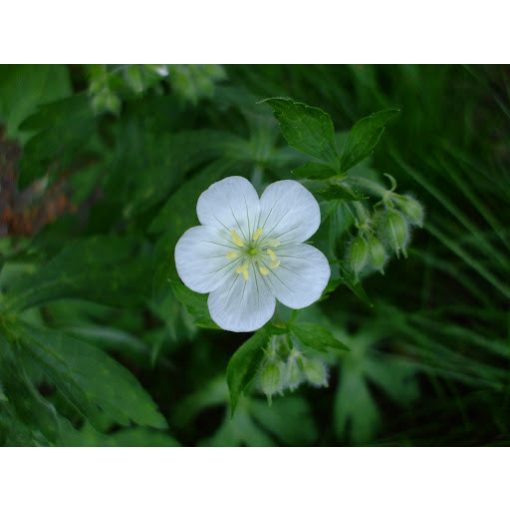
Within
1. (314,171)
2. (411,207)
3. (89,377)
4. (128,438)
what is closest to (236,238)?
(314,171)

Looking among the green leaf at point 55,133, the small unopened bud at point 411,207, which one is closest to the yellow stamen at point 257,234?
the small unopened bud at point 411,207

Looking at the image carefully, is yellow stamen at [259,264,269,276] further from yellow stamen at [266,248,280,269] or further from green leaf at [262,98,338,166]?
green leaf at [262,98,338,166]

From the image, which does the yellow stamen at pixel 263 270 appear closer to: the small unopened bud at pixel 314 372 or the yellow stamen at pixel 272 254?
the yellow stamen at pixel 272 254

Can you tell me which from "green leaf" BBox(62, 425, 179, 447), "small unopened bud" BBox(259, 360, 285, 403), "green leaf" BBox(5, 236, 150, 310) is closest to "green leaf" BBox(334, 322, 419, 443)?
"green leaf" BBox(62, 425, 179, 447)

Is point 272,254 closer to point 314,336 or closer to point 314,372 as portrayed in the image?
point 314,336

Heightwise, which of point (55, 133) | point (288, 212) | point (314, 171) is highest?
point (55, 133)

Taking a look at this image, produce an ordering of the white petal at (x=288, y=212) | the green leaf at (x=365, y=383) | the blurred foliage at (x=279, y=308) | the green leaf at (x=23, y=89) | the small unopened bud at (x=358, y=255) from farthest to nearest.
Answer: the green leaf at (x=365, y=383) → the green leaf at (x=23, y=89) → the blurred foliage at (x=279, y=308) → the small unopened bud at (x=358, y=255) → the white petal at (x=288, y=212)
